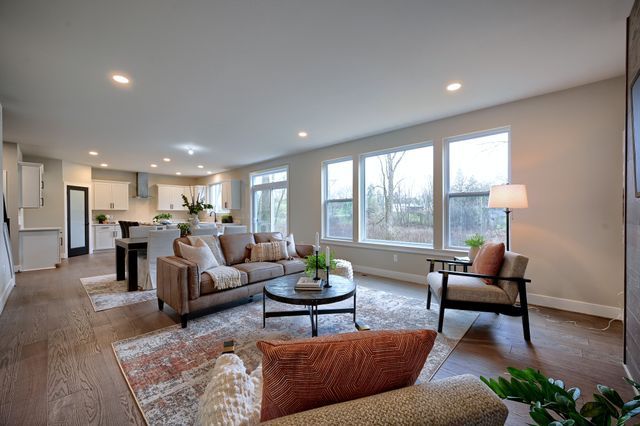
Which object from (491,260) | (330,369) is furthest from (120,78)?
(491,260)

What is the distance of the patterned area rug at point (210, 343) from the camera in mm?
1728

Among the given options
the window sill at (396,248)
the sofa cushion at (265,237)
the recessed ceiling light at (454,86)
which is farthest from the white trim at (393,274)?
the recessed ceiling light at (454,86)

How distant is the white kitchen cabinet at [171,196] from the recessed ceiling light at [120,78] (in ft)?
23.8

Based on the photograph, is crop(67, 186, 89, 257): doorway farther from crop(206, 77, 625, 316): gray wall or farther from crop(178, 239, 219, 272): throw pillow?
crop(206, 77, 625, 316): gray wall

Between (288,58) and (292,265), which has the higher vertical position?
(288,58)

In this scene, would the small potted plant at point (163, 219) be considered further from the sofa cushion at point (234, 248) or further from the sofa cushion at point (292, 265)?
the sofa cushion at point (292, 265)

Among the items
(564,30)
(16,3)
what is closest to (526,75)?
(564,30)

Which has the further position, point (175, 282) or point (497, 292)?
point (175, 282)

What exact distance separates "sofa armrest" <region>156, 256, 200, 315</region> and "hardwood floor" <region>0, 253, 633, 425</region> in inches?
10.9

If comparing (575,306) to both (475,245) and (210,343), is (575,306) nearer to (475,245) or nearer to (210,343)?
(475,245)

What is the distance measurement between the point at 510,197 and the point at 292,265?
290cm

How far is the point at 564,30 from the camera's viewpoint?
7.00 ft

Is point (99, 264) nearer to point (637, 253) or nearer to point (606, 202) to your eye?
point (637, 253)

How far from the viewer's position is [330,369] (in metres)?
0.69
